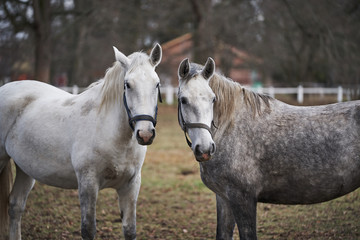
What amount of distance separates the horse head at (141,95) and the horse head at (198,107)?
0.87 feet

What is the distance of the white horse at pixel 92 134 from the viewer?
306 cm

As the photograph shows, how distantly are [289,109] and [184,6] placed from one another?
1477 cm

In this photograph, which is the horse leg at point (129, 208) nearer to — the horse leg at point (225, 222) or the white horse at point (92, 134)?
the white horse at point (92, 134)

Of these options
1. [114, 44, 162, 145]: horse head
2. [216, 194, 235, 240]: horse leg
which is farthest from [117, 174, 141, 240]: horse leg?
[216, 194, 235, 240]: horse leg

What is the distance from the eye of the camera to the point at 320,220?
4852mm

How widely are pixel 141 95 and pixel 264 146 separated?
1170 mm

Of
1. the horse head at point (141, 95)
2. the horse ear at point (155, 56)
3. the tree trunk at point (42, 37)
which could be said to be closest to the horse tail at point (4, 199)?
the horse head at point (141, 95)

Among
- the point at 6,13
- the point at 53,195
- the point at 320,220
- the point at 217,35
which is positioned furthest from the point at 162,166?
the point at 217,35

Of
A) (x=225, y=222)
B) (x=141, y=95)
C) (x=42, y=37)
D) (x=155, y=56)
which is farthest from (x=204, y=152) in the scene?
(x=42, y=37)

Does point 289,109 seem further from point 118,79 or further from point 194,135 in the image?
point 118,79

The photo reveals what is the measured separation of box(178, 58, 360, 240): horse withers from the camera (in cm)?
290

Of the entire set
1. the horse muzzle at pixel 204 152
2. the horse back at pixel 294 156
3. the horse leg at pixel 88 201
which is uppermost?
the horse muzzle at pixel 204 152

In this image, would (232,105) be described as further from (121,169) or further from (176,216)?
(176,216)

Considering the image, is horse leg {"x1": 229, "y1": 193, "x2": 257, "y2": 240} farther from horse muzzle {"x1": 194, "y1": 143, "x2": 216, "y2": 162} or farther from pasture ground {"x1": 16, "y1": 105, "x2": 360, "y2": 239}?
pasture ground {"x1": 16, "y1": 105, "x2": 360, "y2": 239}
